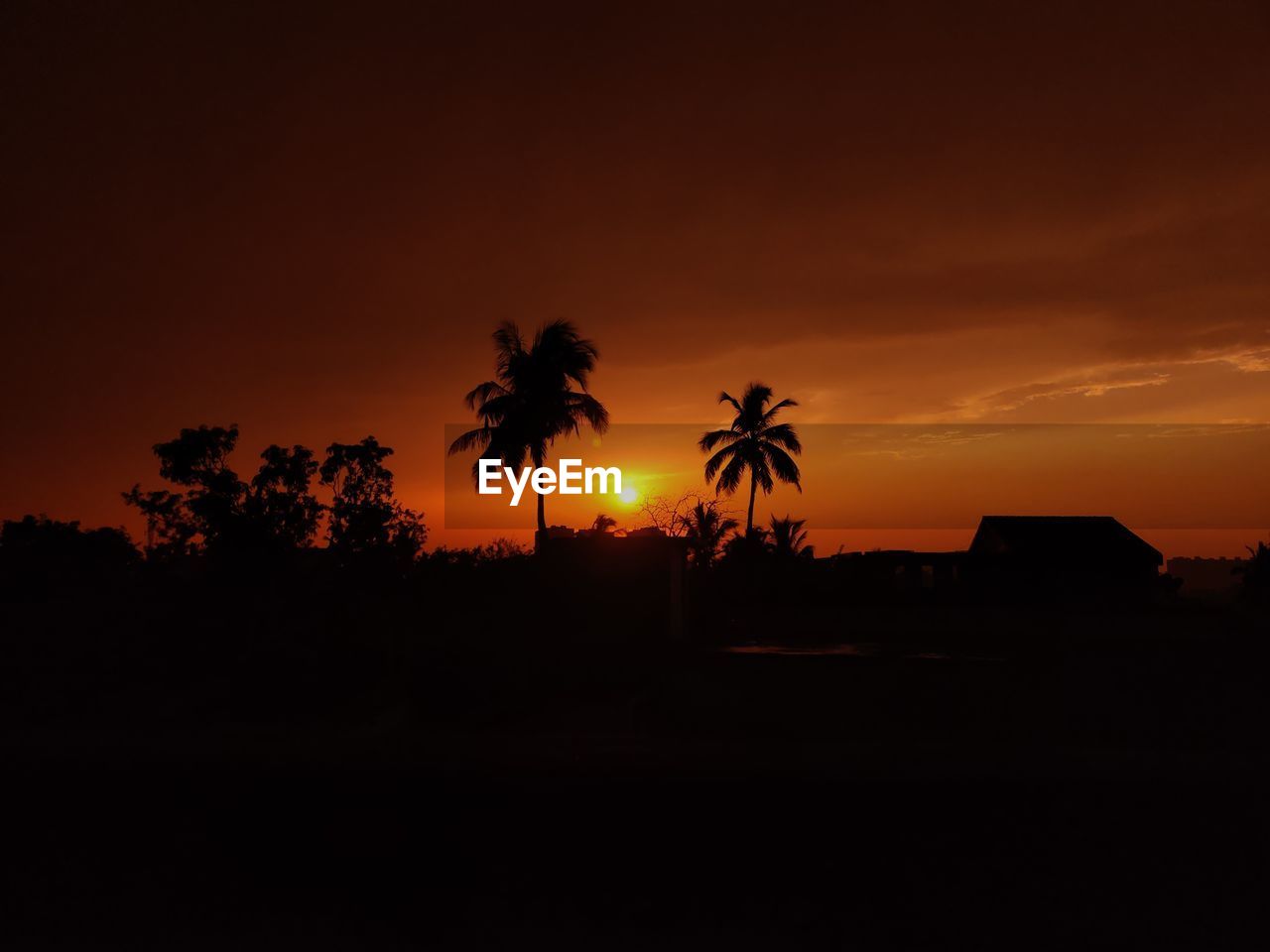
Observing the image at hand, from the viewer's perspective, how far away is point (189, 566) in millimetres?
20750

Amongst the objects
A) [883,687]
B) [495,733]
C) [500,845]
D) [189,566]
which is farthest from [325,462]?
[500,845]

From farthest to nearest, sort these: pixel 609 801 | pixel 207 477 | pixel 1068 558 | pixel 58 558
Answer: pixel 1068 558
pixel 58 558
pixel 207 477
pixel 609 801

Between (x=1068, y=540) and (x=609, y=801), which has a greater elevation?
(x=1068, y=540)

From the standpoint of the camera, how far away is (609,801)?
8.66 meters

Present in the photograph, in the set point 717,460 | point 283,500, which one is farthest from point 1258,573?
point 283,500

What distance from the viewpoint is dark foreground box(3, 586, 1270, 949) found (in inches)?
227

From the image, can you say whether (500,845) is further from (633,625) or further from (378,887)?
(633,625)

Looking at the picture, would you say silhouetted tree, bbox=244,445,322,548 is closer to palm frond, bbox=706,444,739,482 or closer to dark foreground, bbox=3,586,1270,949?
dark foreground, bbox=3,586,1270,949

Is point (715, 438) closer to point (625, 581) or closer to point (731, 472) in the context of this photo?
point (731, 472)

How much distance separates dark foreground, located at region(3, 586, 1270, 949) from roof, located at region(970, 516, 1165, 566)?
66.6 feet

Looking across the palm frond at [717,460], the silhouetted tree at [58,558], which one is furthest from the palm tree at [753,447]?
the silhouetted tree at [58,558]

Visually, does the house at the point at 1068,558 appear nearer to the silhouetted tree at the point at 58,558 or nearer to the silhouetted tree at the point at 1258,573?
the silhouetted tree at the point at 1258,573

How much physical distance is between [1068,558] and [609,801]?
108 feet

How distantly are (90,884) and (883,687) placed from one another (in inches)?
459
